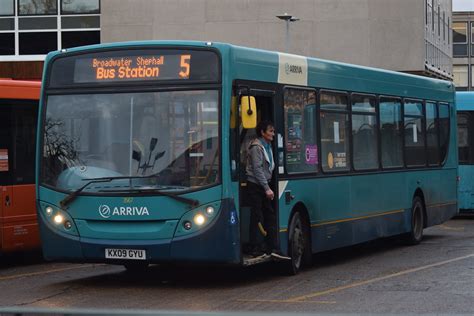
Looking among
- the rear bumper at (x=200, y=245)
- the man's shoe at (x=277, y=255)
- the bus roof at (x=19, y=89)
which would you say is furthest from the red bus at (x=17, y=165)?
the man's shoe at (x=277, y=255)

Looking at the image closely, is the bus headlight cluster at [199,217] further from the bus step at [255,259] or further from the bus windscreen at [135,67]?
the bus windscreen at [135,67]

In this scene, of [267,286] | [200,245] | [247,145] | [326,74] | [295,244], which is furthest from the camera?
[326,74]

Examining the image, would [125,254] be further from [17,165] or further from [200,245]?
[17,165]

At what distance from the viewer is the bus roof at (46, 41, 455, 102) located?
37.9 feet

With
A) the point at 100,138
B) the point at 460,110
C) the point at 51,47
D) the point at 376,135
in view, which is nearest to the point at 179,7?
the point at 51,47

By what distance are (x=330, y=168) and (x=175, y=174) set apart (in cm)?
340

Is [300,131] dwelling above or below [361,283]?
above

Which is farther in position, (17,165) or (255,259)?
(17,165)

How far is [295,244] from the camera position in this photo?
41.8ft

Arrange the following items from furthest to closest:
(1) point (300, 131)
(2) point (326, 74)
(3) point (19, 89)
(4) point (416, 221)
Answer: (4) point (416, 221) < (3) point (19, 89) < (2) point (326, 74) < (1) point (300, 131)

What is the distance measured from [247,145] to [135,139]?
1393mm

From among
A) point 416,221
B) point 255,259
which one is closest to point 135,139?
point 255,259

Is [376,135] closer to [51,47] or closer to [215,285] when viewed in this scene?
[215,285]

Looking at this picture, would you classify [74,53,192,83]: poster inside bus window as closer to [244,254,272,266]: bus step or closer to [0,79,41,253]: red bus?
[244,254,272,266]: bus step
